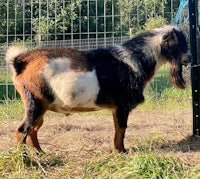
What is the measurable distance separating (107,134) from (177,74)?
1401 millimetres

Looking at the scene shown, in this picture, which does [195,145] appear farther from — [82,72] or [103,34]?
[103,34]

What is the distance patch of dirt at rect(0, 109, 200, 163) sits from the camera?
197 inches

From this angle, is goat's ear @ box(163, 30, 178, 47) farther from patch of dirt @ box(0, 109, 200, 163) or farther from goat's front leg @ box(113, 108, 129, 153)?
patch of dirt @ box(0, 109, 200, 163)

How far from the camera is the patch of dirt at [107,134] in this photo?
5.00 metres

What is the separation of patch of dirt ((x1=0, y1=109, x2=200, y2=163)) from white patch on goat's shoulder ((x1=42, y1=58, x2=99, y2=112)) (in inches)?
21.2

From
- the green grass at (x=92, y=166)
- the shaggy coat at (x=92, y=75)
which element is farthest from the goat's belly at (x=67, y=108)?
the green grass at (x=92, y=166)

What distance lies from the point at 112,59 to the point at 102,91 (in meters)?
0.43

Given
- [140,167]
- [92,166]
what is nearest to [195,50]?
[140,167]

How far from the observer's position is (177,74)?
5238 millimetres

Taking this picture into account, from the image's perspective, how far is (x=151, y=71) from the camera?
515 cm

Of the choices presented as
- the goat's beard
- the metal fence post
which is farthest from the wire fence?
the goat's beard

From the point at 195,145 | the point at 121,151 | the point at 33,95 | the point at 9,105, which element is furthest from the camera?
the point at 9,105

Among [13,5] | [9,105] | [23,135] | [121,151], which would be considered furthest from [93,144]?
[13,5]

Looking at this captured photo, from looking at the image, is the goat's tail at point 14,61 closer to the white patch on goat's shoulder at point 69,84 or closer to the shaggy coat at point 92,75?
the shaggy coat at point 92,75
